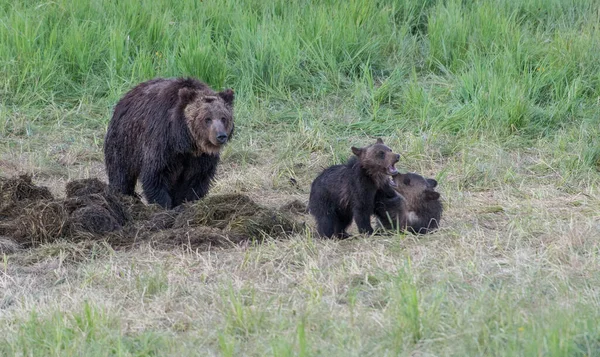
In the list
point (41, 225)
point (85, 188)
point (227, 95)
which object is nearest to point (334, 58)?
point (227, 95)

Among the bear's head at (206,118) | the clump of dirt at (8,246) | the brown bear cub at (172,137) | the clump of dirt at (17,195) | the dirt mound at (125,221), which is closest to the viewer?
the clump of dirt at (8,246)

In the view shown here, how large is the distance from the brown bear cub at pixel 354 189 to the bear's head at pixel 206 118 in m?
1.11

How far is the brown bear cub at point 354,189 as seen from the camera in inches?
317

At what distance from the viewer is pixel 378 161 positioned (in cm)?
808

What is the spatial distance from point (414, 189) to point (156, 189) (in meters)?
2.28

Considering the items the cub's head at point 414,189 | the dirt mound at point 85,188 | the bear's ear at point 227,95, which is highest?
the bear's ear at point 227,95

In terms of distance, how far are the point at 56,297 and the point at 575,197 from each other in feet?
15.5

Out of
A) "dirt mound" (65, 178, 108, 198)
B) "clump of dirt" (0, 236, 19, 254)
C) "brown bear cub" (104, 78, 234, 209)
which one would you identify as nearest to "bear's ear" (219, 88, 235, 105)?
"brown bear cub" (104, 78, 234, 209)

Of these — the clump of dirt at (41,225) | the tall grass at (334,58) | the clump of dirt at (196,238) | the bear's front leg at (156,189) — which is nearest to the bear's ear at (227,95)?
the bear's front leg at (156,189)

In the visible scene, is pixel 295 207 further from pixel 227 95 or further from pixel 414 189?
pixel 414 189

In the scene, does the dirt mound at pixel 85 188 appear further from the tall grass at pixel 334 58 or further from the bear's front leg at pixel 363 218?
the tall grass at pixel 334 58

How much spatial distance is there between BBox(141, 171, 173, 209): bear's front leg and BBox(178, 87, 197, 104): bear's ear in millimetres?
655

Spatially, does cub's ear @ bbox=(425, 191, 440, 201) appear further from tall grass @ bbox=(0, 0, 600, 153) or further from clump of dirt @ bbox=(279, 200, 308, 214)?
tall grass @ bbox=(0, 0, 600, 153)

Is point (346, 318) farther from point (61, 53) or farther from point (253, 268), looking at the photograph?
point (61, 53)
